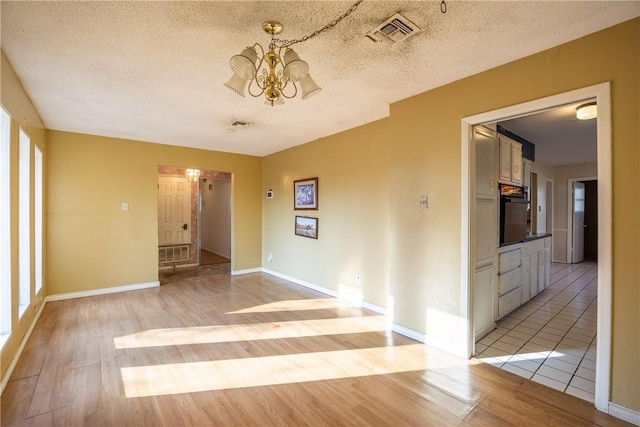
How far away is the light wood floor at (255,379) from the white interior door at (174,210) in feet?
10.9

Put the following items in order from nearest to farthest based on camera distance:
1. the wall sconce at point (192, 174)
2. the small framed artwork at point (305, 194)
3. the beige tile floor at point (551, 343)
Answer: the beige tile floor at point (551, 343), the small framed artwork at point (305, 194), the wall sconce at point (192, 174)

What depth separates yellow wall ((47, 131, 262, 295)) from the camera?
4.31 metres

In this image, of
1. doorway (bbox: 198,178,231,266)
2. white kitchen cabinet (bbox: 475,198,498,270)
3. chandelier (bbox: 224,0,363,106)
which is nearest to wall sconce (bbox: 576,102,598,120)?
white kitchen cabinet (bbox: 475,198,498,270)

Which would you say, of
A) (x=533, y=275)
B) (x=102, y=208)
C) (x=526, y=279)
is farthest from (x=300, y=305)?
(x=102, y=208)

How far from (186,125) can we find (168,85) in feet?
4.53

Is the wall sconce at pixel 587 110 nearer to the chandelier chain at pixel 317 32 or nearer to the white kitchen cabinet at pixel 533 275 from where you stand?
the white kitchen cabinet at pixel 533 275

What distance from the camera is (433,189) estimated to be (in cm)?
279

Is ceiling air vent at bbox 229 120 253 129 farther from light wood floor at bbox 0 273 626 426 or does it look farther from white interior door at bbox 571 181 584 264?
white interior door at bbox 571 181 584 264

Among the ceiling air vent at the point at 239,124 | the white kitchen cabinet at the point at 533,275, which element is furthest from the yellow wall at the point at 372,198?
the white kitchen cabinet at the point at 533,275

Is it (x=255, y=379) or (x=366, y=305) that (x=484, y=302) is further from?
(x=255, y=379)

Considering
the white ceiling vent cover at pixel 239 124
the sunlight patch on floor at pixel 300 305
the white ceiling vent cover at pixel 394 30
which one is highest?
the white ceiling vent cover at pixel 239 124

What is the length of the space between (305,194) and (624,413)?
423cm

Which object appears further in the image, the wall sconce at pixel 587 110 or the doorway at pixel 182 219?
the doorway at pixel 182 219

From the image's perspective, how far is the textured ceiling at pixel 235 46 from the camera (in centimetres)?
171
